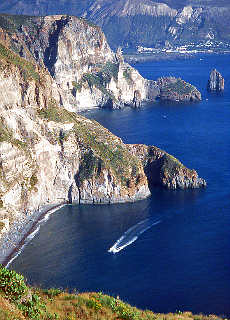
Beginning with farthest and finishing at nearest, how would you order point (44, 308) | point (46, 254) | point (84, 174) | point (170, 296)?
point (84, 174)
point (46, 254)
point (170, 296)
point (44, 308)

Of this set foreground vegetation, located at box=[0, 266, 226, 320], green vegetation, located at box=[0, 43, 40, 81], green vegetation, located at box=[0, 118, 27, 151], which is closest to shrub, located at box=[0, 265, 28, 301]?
foreground vegetation, located at box=[0, 266, 226, 320]

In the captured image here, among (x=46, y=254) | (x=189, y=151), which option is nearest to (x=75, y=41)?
(x=189, y=151)

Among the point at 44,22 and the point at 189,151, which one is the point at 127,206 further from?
the point at 44,22

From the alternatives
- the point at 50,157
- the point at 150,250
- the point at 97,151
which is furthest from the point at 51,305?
the point at 97,151

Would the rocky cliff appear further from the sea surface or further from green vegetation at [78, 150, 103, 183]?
green vegetation at [78, 150, 103, 183]

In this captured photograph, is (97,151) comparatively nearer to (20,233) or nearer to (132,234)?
(132,234)

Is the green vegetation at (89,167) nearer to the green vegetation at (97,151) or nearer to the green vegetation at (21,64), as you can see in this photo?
the green vegetation at (97,151)
